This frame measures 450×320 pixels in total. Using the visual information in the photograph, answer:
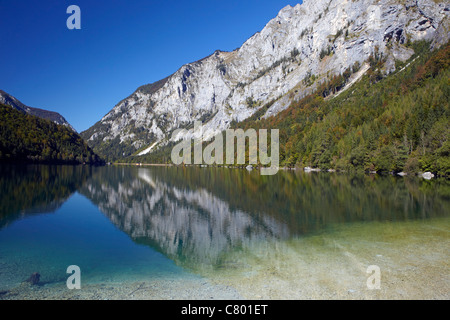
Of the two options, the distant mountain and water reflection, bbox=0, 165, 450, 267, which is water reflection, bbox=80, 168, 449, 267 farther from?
the distant mountain

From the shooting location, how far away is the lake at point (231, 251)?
31.3 ft

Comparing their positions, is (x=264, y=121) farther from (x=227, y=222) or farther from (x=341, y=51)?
(x=227, y=222)

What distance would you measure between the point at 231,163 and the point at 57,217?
117316 mm

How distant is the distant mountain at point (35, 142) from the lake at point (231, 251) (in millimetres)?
102665

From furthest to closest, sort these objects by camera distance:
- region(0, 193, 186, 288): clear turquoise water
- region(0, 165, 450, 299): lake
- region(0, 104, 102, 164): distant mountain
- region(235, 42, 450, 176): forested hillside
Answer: region(0, 104, 102, 164): distant mountain → region(235, 42, 450, 176): forested hillside → region(0, 193, 186, 288): clear turquoise water → region(0, 165, 450, 299): lake

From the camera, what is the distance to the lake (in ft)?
31.3

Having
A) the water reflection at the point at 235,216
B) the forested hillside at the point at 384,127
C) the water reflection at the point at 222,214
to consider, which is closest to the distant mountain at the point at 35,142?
the water reflection at the point at 222,214

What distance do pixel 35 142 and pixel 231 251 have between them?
138139 millimetres

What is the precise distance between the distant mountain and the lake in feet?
337

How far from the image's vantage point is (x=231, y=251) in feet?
46.4

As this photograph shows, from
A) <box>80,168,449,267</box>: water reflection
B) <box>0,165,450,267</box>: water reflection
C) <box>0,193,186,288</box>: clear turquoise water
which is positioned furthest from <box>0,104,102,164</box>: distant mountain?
<box>0,193,186,288</box>: clear turquoise water

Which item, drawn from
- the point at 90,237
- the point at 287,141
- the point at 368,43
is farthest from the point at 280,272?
the point at 368,43

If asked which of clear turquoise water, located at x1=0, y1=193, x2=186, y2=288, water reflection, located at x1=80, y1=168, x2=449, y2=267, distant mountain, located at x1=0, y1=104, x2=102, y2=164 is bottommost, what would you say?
clear turquoise water, located at x1=0, y1=193, x2=186, y2=288
